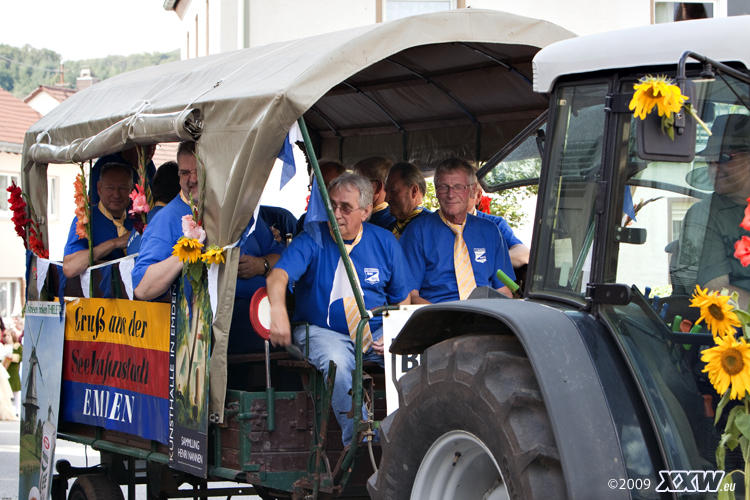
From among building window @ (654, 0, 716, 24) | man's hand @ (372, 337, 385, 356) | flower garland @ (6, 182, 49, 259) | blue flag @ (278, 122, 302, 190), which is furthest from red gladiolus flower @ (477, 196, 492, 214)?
building window @ (654, 0, 716, 24)

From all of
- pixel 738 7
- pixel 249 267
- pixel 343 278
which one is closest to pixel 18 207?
pixel 249 267

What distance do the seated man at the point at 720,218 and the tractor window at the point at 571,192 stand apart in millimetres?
310

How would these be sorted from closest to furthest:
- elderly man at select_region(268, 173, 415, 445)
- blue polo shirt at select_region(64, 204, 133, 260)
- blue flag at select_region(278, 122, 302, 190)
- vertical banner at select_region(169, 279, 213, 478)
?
blue flag at select_region(278, 122, 302, 190) → elderly man at select_region(268, 173, 415, 445) → vertical banner at select_region(169, 279, 213, 478) → blue polo shirt at select_region(64, 204, 133, 260)

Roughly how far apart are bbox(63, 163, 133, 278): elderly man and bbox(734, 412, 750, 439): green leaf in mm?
4129

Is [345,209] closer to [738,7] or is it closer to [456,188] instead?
[456,188]

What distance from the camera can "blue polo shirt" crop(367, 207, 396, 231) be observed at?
6.27 m

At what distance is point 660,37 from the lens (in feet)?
8.74

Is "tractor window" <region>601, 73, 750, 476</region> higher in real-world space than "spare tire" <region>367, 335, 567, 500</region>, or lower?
higher

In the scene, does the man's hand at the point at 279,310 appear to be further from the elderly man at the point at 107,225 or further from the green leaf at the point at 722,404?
the green leaf at the point at 722,404

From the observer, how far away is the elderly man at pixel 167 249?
4578 millimetres

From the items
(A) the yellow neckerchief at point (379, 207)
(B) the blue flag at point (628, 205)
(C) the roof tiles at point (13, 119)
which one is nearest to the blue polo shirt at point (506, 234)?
(A) the yellow neckerchief at point (379, 207)

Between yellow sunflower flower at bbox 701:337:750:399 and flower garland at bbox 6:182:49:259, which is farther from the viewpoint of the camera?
flower garland at bbox 6:182:49:259

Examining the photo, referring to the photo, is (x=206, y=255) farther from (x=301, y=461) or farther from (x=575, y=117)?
(x=575, y=117)

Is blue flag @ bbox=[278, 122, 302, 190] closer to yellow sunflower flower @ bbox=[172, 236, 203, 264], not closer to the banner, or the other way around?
yellow sunflower flower @ bbox=[172, 236, 203, 264]
